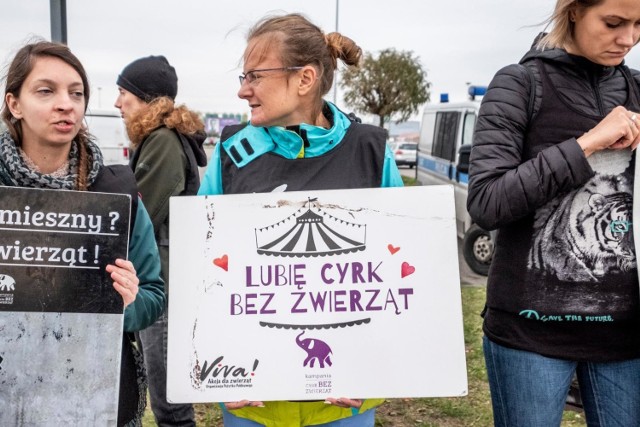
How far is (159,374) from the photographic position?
337cm

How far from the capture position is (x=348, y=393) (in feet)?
5.96

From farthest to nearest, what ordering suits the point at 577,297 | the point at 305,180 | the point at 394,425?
1. the point at 394,425
2. the point at 305,180
3. the point at 577,297

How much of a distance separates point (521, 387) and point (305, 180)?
813 millimetres

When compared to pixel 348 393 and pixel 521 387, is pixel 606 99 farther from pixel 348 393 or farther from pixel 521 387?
pixel 348 393

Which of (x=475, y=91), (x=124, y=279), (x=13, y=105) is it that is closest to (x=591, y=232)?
(x=124, y=279)

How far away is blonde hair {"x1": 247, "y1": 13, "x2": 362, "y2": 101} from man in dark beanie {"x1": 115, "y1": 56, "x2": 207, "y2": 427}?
136cm

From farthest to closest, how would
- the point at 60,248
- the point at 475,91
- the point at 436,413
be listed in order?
the point at 475,91
the point at 436,413
the point at 60,248

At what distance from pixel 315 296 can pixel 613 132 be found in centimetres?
86

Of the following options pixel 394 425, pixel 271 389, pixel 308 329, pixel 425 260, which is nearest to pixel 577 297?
pixel 425 260

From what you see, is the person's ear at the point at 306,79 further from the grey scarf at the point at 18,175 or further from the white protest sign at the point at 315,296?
the grey scarf at the point at 18,175

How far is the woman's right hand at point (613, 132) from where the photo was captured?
5.64ft

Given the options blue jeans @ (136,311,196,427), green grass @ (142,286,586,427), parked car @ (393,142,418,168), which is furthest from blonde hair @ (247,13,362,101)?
parked car @ (393,142,418,168)

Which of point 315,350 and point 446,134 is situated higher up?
point 446,134

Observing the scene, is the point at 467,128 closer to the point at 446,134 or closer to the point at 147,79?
the point at 446,134
